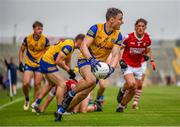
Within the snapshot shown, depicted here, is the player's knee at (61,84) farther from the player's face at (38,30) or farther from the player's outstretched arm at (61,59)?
the player's face at (38,30)

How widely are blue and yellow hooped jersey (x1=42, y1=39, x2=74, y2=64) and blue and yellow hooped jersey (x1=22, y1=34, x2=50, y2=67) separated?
2595 millimetres

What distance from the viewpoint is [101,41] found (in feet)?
47.2

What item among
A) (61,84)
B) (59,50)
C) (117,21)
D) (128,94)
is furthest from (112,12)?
(128,94)

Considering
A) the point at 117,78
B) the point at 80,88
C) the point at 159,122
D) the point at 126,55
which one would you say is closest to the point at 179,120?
the point at 159,122

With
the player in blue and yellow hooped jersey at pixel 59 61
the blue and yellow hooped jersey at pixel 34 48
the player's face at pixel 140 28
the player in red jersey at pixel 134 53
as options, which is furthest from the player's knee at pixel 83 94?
the blue and yellow hooped jersey at pixel 34 48

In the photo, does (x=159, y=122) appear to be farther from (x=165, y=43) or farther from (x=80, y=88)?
(x=165, y=43)

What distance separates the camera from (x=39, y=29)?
18.5 meters

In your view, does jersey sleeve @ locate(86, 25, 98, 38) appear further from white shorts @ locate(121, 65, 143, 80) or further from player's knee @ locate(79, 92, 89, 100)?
white shorts @ locate(121, 65, 143, 80)

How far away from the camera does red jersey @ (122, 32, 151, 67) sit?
59.3 ft

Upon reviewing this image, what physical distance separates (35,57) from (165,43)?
262 feet

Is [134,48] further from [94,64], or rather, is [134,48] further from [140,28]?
[94,64]

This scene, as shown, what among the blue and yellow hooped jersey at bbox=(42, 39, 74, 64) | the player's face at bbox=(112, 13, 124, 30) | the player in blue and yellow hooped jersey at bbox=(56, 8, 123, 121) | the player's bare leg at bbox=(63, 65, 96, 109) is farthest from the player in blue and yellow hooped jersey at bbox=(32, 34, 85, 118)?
the player's face at bbox=(112, 13, 124, 30)

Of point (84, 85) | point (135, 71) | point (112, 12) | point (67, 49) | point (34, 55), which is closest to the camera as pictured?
point (84, 85)

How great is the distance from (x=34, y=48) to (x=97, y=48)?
4.80 metres
